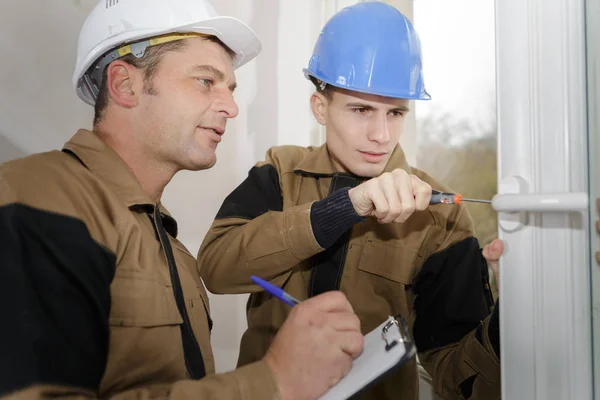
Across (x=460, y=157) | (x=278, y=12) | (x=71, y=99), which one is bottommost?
(x=460, y=157)

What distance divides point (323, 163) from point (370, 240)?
9.1 inches

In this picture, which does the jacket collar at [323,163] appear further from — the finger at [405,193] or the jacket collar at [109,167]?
the jacket collar at [109,167]

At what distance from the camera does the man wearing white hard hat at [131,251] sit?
70 centimetres

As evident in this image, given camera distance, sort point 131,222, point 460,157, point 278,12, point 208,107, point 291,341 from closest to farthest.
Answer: point 291,341
point 131,222
point 208,107
point 460,157
point 278,12

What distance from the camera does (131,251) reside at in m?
0.86

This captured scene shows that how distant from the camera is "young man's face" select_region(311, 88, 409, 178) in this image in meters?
1.19

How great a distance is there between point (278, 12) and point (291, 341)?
147 centimetres

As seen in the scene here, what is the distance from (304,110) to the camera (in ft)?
6.38

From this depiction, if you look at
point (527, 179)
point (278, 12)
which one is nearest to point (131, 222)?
→ point (527, 179)

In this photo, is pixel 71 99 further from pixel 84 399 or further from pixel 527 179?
pixel 527 179

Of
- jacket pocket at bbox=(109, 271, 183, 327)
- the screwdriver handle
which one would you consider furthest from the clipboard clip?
jacket pocket at bbox=(109, 271, 183, 327)

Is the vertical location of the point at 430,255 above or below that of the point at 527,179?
below

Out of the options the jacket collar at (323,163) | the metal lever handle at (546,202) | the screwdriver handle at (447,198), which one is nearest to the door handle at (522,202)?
the metal lever handle at (546,202)

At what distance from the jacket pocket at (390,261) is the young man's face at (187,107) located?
43cm
